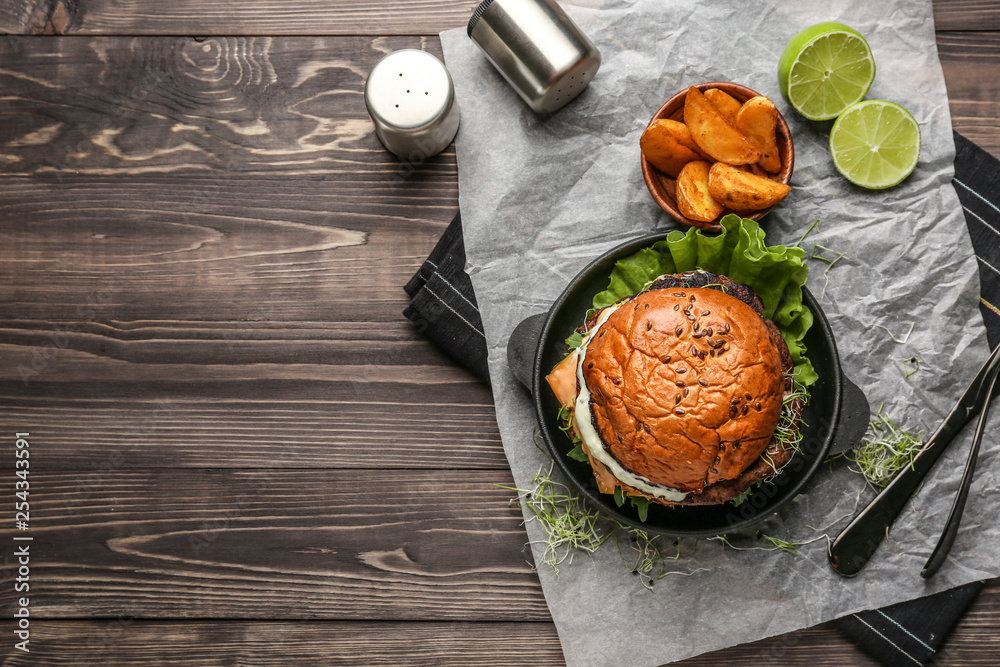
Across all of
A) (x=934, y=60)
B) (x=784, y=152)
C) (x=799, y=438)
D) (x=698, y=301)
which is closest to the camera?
(x=698, y=301)

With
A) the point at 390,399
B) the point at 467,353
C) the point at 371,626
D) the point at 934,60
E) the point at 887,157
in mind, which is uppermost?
the point at 934,60

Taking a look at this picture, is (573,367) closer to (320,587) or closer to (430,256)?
(430,256)

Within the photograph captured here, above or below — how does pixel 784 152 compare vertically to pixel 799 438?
above

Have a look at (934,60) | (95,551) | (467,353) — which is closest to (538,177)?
(467,353)

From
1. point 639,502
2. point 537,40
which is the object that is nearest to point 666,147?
point 537,40

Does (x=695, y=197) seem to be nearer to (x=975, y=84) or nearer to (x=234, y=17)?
(x=975, y=84)

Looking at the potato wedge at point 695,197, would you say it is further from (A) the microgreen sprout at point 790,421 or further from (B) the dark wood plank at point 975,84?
(B) the dark wood plank at point 975,84
